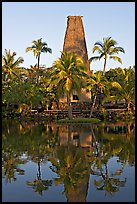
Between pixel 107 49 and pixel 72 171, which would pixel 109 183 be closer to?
pixel 72 171

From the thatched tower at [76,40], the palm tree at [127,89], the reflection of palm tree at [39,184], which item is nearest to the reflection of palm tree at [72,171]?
the reflection of palm tree at [39,184]

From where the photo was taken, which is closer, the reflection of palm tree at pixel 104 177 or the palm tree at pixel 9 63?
the reflection of palm tree at pixel 104 177

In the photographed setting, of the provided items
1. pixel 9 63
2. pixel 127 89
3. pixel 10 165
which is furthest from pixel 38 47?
pixel 10 165

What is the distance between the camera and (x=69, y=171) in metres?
10.2

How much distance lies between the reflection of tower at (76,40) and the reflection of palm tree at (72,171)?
26.2 metres

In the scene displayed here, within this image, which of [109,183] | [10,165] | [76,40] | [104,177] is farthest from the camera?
[76,40]

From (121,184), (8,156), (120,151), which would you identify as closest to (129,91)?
(120,151)

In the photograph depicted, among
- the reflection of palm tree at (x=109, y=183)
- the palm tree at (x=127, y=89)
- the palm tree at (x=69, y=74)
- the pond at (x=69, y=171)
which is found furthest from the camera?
the palm tree at (x=127, y=89)

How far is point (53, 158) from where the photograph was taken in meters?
12.5

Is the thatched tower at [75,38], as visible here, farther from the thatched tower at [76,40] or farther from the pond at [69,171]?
the pond at [69,171]

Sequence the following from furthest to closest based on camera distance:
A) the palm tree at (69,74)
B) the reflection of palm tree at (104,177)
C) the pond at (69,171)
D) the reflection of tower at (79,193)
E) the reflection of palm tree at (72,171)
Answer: the palm tree at (69,74) → the reflection of palm tree at (104,177) → the reflection of palm tree at (72,171) → the pond at (69,171) → the reflection of tower at (79,193)

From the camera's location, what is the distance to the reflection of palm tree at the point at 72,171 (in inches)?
318

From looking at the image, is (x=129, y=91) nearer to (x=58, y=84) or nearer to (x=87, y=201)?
(x=58, y=84)

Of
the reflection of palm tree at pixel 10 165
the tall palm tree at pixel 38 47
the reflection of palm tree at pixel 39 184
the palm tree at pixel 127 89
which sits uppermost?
the tall palm tree at pixel 38 47
